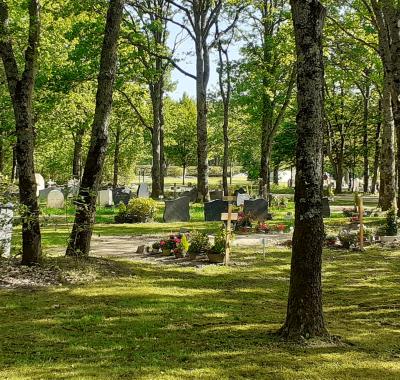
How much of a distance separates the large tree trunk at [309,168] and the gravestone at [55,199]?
72.9ft

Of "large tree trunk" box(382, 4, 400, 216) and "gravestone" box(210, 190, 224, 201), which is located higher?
"large tree trunk" box(382, 4, 400, 216)

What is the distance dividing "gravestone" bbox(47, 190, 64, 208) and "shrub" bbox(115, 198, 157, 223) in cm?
634

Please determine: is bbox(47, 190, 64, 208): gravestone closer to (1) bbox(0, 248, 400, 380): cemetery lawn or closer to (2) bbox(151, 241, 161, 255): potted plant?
(2) bbox(151, 241, 161, 255): potted plant

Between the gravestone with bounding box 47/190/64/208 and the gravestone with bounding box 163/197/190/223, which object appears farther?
the gravestone with bounding box 47/190/64/208

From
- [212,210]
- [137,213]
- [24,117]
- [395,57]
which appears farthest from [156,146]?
[24,117]

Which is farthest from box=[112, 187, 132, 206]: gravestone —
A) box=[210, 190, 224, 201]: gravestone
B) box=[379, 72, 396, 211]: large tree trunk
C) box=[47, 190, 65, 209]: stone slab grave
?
box=[379, 72, 396, 211]: large tree trunk

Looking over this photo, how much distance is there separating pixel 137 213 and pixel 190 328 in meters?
14.9

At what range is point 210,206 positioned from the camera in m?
21.2

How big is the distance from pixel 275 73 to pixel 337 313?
23319 millimetres

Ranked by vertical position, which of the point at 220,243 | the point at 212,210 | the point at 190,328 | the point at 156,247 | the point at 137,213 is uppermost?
the point at 212,210

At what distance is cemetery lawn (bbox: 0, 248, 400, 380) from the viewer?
5203 mm

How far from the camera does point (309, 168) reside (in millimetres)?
6059

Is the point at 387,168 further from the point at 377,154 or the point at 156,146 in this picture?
the point at 377,154

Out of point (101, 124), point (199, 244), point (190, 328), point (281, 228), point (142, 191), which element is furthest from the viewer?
point (142, 191)
